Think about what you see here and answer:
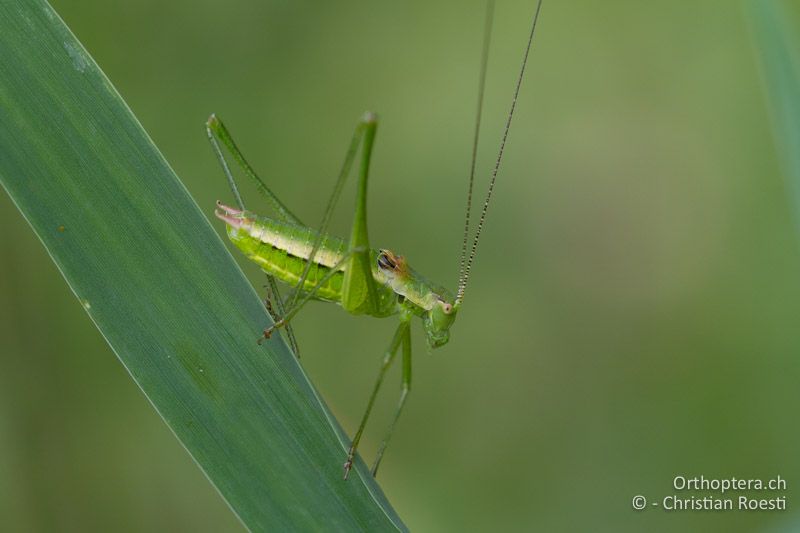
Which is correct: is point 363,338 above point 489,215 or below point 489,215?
below

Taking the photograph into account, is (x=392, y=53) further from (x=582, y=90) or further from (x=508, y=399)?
(x=508, y=399)

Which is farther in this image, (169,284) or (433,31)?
(433,31)

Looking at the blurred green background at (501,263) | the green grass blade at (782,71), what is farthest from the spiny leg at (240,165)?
the green grass blade at (782,71)

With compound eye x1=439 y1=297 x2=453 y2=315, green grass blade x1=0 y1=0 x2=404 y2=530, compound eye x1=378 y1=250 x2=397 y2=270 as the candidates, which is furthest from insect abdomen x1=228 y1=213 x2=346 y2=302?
green grass blade x1=0 y1=0 x2=404 y2=530

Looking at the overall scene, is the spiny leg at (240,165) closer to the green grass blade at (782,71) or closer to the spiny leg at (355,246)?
the spiny leg at (355,246)

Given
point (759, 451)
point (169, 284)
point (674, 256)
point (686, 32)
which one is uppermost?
point (686, 32)

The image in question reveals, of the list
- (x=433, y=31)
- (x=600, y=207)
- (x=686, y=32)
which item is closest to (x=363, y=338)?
(x=600, y=207)
